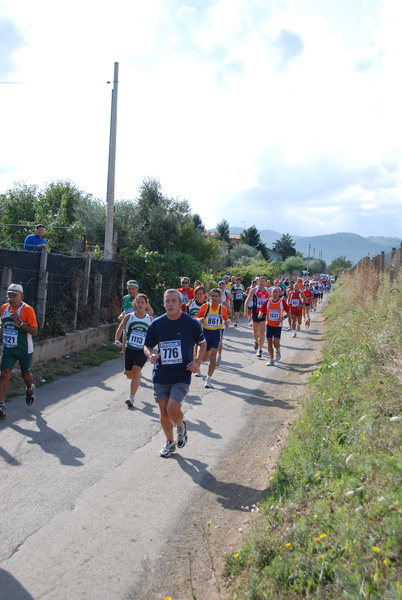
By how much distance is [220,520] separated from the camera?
476 centimetres

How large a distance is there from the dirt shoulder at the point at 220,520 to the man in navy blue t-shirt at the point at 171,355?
94cm

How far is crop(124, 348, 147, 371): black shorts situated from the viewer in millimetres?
8398

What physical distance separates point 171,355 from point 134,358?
2534 millimetres

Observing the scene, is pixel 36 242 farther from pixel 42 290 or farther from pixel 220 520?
pixel 220 520

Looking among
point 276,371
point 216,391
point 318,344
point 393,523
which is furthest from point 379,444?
point 318,344

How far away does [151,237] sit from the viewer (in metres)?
29.4

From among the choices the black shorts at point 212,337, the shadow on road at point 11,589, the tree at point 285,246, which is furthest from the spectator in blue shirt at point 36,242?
the tree at point 285,246

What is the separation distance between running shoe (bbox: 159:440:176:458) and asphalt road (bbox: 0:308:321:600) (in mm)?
92

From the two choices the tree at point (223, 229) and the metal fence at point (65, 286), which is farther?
the tree at point (223, 229)

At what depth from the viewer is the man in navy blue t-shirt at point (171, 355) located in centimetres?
606

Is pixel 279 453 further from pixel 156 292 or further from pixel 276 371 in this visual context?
pixel 156 292

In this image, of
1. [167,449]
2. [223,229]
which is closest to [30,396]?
[167,449]

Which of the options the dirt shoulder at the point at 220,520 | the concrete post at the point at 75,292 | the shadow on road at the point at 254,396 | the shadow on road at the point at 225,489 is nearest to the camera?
the dirt shoulder at the point at 220,520

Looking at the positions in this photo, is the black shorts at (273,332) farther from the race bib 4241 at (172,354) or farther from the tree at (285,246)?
the tree at (285,246)
